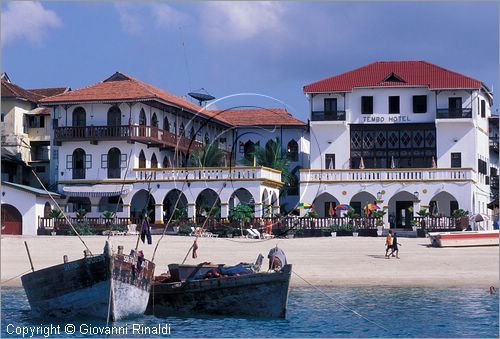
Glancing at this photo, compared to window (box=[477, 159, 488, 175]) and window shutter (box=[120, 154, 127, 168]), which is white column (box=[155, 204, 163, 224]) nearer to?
window shutter (box=[120, 154, 127, 168])

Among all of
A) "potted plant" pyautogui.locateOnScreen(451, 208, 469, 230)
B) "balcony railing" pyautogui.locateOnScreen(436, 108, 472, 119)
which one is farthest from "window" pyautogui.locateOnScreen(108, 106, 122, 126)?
"potted plant" pyautogui.locateOnScreen(451, 208, 469, 230)

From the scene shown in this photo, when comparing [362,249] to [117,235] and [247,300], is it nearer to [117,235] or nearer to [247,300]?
[117,235]

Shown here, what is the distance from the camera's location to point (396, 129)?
6475 cm

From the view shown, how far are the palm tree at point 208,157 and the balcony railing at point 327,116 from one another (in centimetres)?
611

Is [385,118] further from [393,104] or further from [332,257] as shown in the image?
[332,257]

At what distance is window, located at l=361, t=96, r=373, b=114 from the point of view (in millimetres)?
65125

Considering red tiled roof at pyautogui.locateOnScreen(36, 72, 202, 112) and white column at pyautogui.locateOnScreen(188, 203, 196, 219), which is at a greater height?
red tiled roof at pyautogui.locateOnScreen(36, 72, 202, 112)

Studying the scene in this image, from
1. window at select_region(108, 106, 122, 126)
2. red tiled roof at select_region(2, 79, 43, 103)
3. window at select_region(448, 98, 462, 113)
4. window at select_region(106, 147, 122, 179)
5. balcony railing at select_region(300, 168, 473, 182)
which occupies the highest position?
red tiled roof at select_region(2, 79, 43, 103)

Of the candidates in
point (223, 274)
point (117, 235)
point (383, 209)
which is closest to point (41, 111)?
point (117, 235)

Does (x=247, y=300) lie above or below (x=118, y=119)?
below

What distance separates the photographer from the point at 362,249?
47.7m

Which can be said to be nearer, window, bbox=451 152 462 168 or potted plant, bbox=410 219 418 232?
potted plant, bbox=410 219 418 232

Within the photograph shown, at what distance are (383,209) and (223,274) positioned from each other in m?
29.4

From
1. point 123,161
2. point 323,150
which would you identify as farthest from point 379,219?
point 123,161
